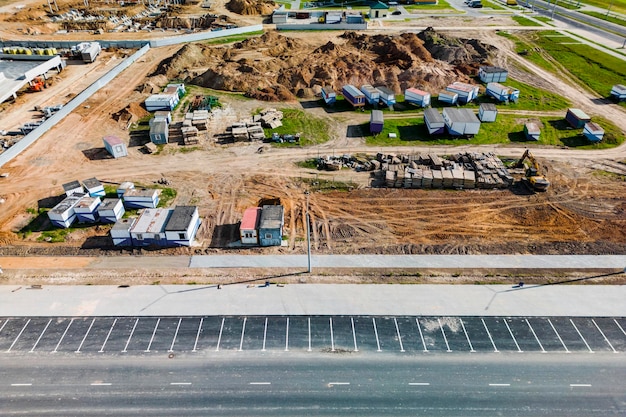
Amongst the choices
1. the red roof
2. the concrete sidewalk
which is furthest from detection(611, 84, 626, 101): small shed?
the red roof

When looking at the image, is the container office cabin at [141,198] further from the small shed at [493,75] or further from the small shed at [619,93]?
the small shed at [619,93]

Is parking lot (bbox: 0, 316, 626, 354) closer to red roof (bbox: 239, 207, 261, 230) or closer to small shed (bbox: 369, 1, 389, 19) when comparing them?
red roof (bbox: 239, 207, 261, 230)

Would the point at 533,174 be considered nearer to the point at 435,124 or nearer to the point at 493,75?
the point at 435,124

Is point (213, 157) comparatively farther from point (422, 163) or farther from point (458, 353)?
point (458, 353)

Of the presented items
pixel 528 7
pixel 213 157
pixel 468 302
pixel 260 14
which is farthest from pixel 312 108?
pixel 528 7

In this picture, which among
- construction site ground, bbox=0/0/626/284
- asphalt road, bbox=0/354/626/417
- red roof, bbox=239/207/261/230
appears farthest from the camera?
red roof, bbox=239/207/261/230

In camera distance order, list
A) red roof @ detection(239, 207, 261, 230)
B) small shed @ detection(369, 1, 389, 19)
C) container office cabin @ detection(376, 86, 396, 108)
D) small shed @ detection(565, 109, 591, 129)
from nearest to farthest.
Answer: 1. red roof @ detection(239, 207, 261, 230)
2. small shed @ detection(565, 109, 591, 129)
3. container office cabin @ detection(376, 86, 396, 108)
4. small shed @ detection(369, 1, 389, 19)

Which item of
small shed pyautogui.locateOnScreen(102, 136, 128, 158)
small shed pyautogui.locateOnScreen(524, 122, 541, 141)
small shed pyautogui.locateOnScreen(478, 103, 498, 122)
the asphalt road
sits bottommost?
the asphalt road

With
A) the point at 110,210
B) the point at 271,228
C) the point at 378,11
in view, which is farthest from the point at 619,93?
the point at 110,210
